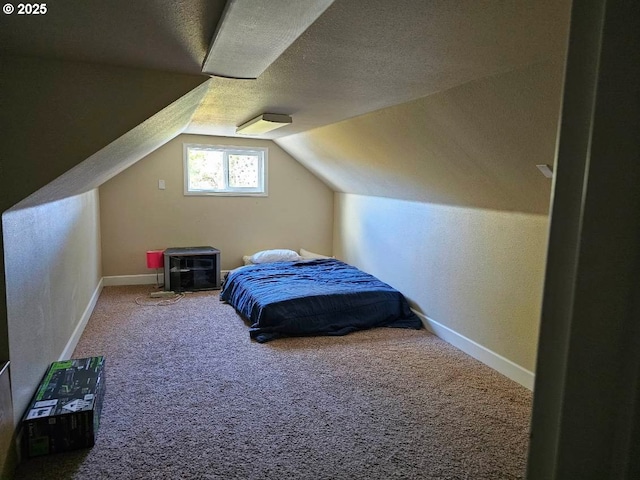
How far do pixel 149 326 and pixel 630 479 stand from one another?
3.88m

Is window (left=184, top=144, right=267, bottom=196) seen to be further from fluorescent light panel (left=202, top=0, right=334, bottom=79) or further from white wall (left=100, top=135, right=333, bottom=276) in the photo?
fluorescent light panel (left=202, top=0, right=334, bottom=79)

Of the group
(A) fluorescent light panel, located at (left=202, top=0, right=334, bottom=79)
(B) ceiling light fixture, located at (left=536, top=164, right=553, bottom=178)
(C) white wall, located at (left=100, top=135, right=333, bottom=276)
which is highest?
(A) fluorescent light panel, located at (left=202, top=0, right=334, bottom=79)

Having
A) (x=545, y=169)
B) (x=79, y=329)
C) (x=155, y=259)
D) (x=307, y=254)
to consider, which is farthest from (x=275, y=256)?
(x=545, y=169)

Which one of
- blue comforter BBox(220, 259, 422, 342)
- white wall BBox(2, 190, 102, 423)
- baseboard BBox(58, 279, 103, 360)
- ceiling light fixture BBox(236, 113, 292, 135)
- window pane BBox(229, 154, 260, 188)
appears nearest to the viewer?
white wall BBox(2, 190, 102, 423)

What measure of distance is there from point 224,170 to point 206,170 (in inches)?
9.0

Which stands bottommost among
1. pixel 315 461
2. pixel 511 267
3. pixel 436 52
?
pixel 315 461

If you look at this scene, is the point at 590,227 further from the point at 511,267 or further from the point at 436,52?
the point at 511,267

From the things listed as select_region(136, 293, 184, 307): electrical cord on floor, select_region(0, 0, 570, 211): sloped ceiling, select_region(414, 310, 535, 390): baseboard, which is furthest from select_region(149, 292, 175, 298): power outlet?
select_region(0, 0, 570, 211): sloped ceiling

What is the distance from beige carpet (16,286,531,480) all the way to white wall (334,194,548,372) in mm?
293

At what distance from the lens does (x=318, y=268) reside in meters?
4.97

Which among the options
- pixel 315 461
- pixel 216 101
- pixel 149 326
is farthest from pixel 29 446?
pixel 216 101

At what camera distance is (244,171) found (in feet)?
18.4

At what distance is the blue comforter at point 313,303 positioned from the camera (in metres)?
3.56

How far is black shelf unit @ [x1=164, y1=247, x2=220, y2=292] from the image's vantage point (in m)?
4.83
